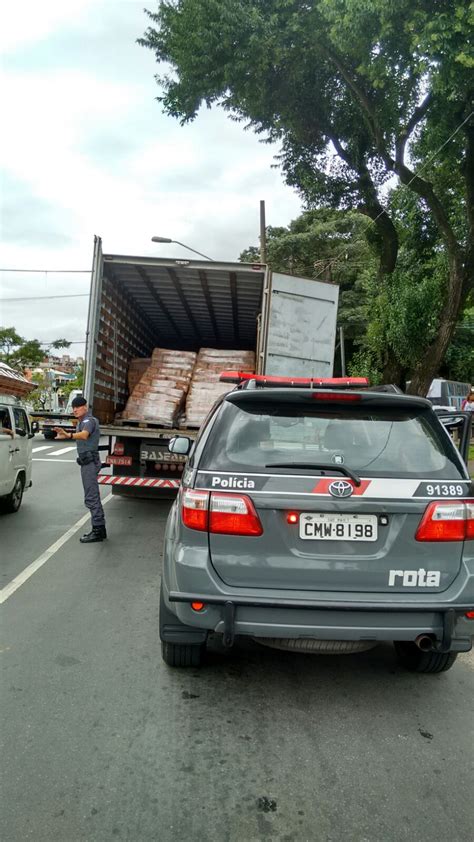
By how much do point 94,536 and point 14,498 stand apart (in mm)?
2520

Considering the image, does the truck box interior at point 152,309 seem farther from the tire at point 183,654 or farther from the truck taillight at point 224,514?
the truck taillight at point 224,514

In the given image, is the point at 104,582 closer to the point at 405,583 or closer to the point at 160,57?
the point at 405,583

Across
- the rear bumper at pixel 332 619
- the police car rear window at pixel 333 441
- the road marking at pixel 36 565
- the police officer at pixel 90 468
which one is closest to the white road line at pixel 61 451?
the road marking at pixel 36 565

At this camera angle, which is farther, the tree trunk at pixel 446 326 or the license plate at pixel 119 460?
the tree trunk at pixel 446 326

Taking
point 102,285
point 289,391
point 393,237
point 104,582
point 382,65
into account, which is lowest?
point 104,582

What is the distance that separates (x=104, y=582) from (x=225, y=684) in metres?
2.34

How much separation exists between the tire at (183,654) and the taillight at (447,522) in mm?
1518

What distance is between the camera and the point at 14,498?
9211 millimetres

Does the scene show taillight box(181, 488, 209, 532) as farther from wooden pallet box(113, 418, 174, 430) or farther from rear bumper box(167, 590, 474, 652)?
wooden pallet box(113, 418, 174, 430)

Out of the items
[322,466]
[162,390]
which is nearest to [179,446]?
[322,466]

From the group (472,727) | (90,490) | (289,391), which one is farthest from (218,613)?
(90,490)

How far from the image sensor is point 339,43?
10523mm

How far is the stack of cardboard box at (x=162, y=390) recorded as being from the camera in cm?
950

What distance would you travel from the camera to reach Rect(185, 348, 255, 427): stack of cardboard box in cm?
948
